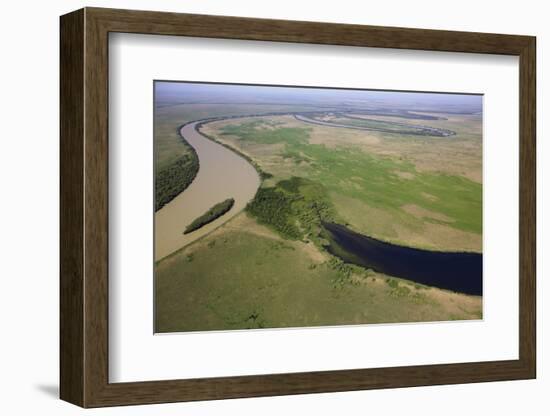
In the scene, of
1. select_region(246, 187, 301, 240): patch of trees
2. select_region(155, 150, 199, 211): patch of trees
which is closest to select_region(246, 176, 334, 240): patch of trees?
select_region(246, 187, 301, 240): patch of trees

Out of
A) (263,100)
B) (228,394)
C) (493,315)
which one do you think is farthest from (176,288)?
(493,315)

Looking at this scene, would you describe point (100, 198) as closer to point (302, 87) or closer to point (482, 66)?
point (302, 87)

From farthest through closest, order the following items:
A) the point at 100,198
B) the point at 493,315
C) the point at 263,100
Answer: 1. the point at 493,315
2. the point at 263,100
3. the point at 100,198

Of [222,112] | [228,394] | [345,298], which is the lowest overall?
[228,394]

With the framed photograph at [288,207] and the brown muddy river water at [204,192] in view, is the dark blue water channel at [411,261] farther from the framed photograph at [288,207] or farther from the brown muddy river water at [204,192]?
the brown muddy river water at [204,192]

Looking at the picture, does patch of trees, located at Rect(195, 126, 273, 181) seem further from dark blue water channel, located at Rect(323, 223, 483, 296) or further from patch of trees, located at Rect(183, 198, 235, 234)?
dark blue water channel, located at Rect(323, 223, 483, 296)

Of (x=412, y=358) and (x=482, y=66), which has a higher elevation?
(x=482, y=66)

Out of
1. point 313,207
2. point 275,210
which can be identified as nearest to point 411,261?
point 313,207

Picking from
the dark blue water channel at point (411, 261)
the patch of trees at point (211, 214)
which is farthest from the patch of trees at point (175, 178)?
the dark blue water channel at point (411, 261)
